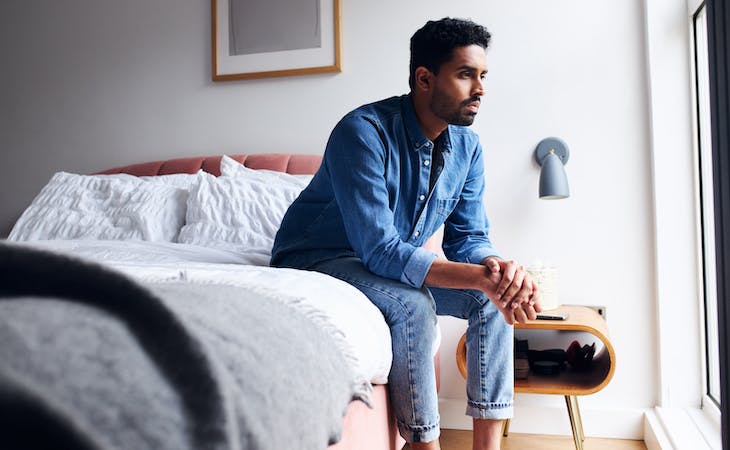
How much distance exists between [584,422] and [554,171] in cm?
99

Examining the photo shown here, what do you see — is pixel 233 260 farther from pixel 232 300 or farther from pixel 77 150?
pixel 77 150

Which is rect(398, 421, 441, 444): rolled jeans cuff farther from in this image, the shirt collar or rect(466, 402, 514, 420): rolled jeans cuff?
the shirt collar

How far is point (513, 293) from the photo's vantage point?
52.4 inches

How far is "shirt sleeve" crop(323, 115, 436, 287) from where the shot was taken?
1.37m

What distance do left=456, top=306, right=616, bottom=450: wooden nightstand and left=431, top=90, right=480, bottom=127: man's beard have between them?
2.30ft

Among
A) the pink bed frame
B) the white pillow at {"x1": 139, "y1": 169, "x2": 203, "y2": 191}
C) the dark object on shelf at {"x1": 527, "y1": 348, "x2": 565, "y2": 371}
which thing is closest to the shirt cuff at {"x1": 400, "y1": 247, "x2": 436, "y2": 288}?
the pink bed frame

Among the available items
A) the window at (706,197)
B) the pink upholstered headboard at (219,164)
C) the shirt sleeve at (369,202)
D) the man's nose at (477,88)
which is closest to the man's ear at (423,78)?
the man's nose at (477,88)

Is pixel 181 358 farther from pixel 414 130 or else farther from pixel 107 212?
pixel 107 212

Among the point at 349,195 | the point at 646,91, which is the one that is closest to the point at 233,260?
the point at 349,195

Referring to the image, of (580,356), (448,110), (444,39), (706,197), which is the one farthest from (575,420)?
(444,39)

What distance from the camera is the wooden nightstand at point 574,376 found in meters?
1.92

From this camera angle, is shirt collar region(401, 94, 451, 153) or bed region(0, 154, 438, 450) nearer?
bed region(0, 154, 438, 450)

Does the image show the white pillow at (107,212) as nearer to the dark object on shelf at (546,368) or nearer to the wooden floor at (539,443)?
the wooden floor at (539,443)

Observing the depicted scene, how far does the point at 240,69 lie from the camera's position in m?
2.80
